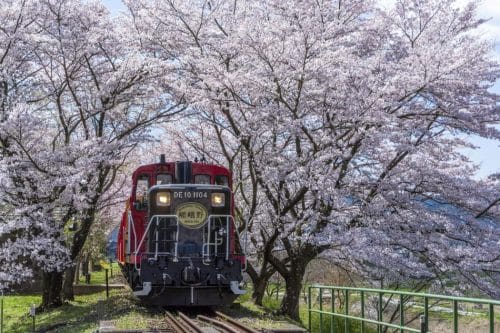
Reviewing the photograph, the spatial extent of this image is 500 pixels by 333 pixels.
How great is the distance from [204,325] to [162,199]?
9.72 feet

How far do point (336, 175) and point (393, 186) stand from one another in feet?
4.24

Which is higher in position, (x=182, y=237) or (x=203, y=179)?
(x=203, y=179)

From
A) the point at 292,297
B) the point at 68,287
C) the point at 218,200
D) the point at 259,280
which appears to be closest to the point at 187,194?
the point at 218,200

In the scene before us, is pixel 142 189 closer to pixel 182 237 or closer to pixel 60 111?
pixel 182 237

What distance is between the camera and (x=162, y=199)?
13.8 metres

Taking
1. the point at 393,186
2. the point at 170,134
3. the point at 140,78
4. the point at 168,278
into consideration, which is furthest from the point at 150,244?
the point at 170,134

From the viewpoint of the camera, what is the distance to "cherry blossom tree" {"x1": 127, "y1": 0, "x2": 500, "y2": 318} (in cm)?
1420

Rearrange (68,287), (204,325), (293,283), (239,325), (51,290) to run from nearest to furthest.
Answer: (239,325) < (204,325) < (293,283) < (51,290) < (68,287)

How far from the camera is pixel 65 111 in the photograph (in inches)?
838

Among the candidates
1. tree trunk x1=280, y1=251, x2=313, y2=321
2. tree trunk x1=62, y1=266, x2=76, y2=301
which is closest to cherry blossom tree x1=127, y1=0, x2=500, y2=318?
tree trunk x1=280, y1=251, x2=313, y2=321

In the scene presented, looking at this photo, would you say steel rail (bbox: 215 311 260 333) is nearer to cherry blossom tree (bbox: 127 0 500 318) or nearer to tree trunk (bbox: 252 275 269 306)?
cherry blossom tree (bbox: 127 0 500 318)

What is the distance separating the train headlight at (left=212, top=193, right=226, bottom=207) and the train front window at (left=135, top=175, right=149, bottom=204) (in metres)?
1.53

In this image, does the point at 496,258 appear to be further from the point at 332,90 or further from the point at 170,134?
the point at 170,134

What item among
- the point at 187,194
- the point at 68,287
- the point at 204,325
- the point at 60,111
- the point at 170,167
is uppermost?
the point at 60,111
